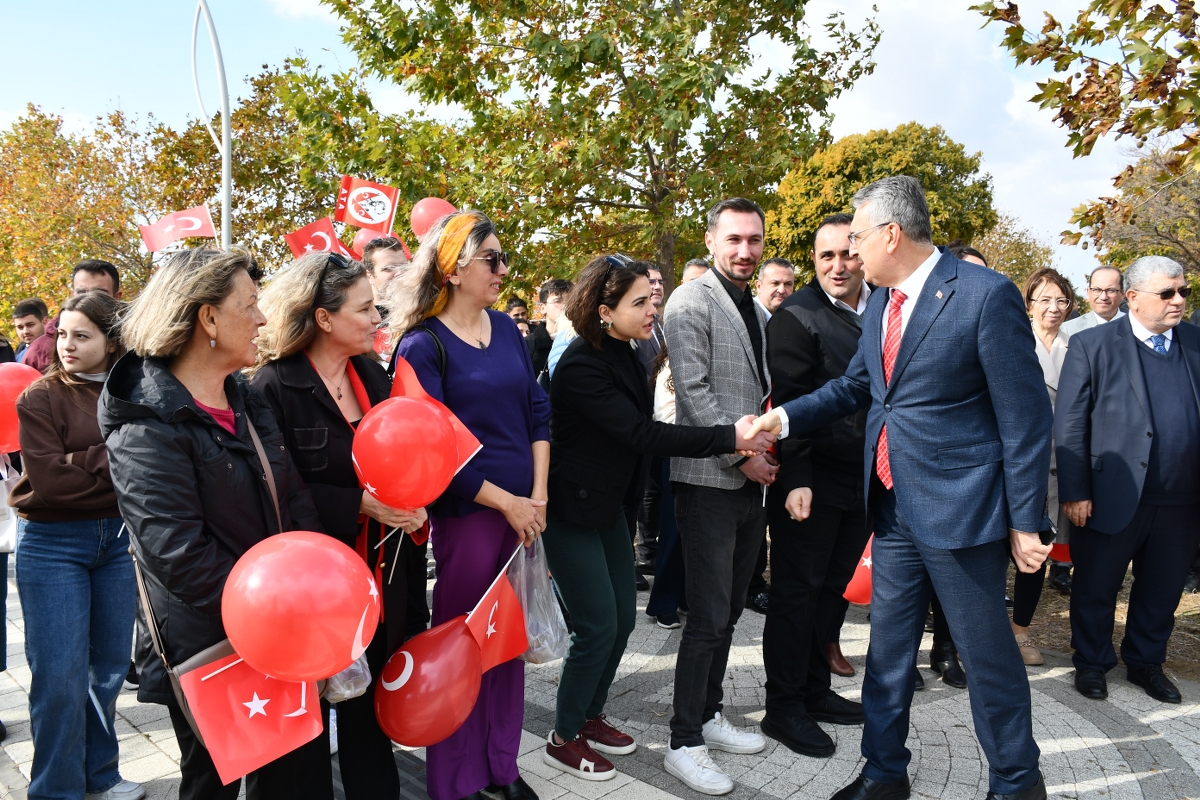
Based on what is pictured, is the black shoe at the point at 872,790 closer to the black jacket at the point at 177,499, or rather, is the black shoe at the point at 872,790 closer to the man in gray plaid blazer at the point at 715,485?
the man in gray plaid blazer at the point at 715,485

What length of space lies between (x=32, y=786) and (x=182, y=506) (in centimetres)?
187

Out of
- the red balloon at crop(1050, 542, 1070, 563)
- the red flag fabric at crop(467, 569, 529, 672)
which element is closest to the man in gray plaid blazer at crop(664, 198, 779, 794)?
the red flag fabric at crop(467, 569, 529, 672)

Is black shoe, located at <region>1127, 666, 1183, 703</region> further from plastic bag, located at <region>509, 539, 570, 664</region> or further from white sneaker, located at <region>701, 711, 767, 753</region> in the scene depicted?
plastic bag, located at <region>509, 539, 570, 664</region>

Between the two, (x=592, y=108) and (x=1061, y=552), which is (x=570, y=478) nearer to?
(x=1061, y=552)

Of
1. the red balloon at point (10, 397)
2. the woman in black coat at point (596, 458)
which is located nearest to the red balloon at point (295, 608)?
the woman in black coat at point (596, 458)

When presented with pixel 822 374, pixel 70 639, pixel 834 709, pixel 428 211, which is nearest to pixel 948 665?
pixel 834 709

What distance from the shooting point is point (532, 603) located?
3.35 metres

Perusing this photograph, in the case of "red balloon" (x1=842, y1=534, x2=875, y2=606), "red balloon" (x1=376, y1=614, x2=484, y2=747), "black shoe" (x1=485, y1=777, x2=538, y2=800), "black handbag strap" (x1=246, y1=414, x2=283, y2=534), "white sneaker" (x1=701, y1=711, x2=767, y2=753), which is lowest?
"black shoe" (x1=485, y1=777, x2=538, y2=800)

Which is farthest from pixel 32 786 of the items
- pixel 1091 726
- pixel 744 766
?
pixel 1091 726

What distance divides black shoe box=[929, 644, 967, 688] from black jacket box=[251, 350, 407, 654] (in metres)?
3.46

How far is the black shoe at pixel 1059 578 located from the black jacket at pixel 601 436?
15.2 feet

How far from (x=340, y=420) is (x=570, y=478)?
A: 1.05 meters

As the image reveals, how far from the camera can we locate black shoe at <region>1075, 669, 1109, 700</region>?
14.7 ft

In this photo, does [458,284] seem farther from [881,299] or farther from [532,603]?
[881,299]
